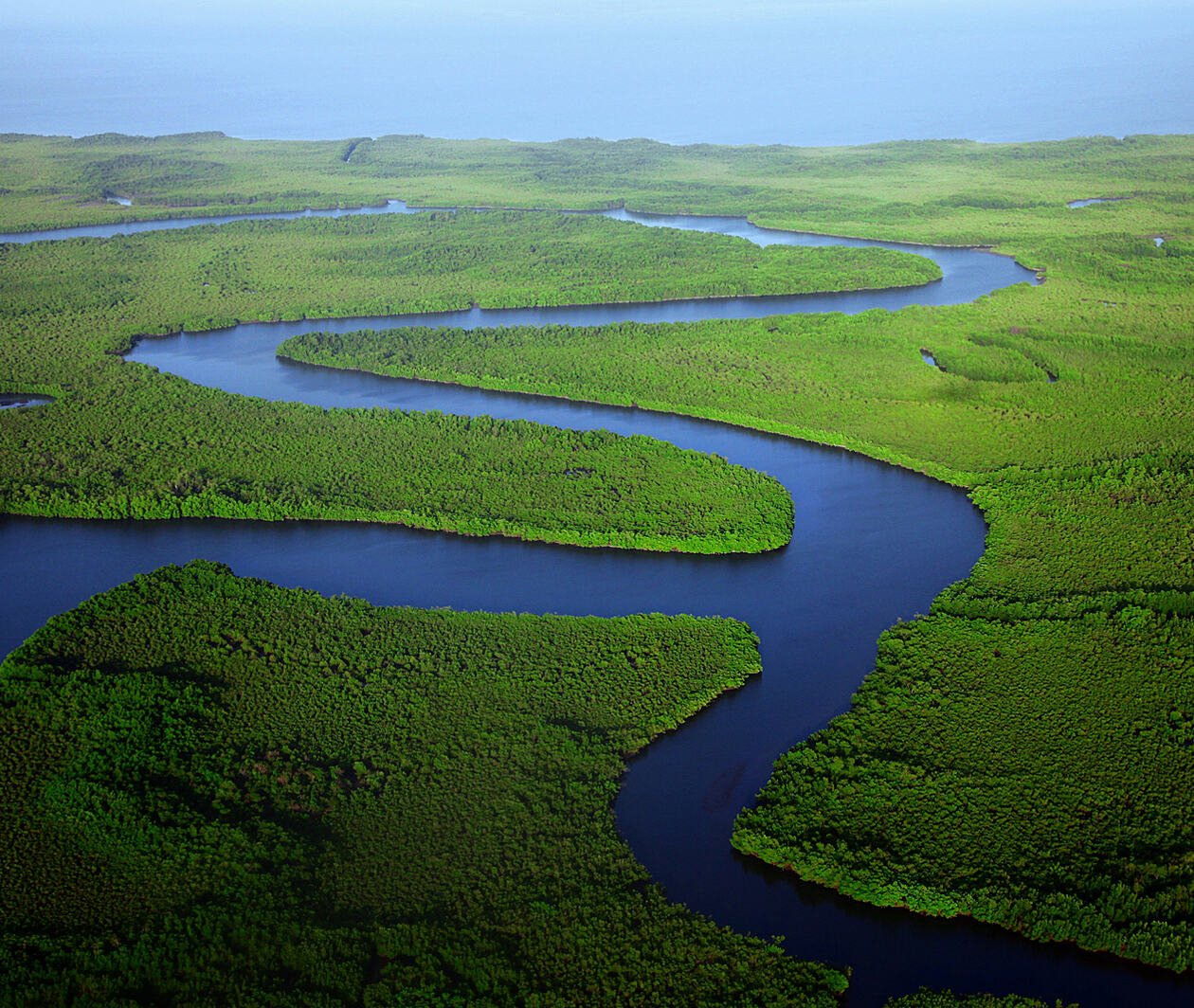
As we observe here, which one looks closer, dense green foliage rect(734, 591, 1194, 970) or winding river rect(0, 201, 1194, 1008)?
winding river rect(0, 201, 1194, 1008)

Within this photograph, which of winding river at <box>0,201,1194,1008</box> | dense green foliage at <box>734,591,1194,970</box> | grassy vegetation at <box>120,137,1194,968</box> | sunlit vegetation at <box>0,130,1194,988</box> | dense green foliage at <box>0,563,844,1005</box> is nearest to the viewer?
dense green foliage at <box>0,563,844,1005</box>

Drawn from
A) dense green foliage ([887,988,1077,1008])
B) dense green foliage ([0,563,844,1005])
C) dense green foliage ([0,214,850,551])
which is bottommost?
dense green foliage ([887,988,1077,1008])

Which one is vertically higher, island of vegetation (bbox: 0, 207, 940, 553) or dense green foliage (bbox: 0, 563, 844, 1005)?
island of vegetation (bbox: 0, 207, 940, 553)

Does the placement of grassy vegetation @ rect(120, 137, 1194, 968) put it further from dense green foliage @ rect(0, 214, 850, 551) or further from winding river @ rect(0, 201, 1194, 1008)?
dense green foliage @ rect(0, 214, 850, 551)

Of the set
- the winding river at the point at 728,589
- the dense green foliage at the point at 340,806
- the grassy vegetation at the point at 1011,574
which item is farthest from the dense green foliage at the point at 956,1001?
the grassy vegetation at the point at 1011,574

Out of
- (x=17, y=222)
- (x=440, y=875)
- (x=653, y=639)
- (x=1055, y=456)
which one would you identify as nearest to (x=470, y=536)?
(x=653, y=639)

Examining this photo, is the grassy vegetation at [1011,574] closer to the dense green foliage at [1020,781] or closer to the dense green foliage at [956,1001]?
the dense green foliage at [1020,781]

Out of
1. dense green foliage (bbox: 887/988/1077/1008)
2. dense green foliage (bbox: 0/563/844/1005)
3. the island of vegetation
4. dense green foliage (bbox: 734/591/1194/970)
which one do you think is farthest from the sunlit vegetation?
dense green foliage (bbox: 0/563/844/1005)

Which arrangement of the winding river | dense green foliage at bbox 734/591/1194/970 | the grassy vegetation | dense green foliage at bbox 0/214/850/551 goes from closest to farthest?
the winding river < dense green foliage at bbox 734/591/1194/970 < the grassy vegetation < dense green foliage at bbox 0/214/850/551

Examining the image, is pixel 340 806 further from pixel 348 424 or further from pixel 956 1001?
pixel 348 424
